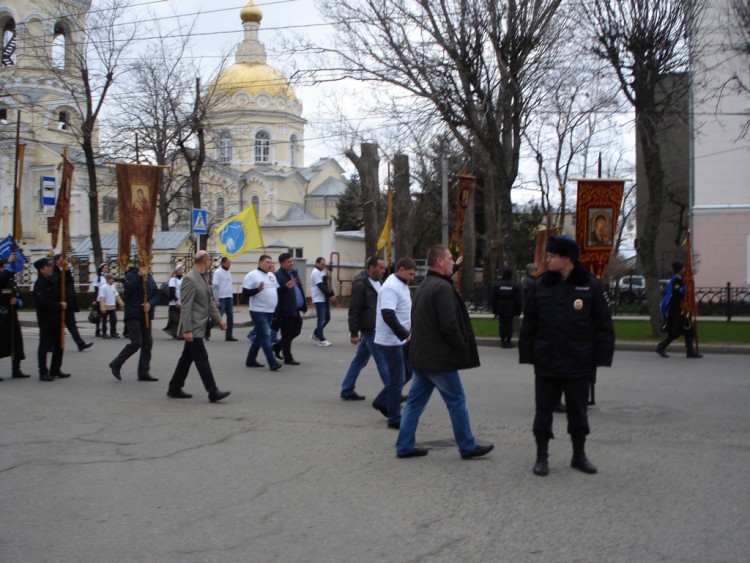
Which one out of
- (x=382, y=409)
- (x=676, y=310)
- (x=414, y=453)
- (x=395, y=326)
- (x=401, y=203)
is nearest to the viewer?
(x=414, y=453)

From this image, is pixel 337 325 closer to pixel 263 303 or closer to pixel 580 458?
pixel 263 303

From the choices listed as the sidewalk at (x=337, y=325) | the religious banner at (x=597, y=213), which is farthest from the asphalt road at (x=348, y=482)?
the sidewalk at (x=337, y=325)

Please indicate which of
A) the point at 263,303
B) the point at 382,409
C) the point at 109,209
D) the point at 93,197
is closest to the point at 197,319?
the point at 382,409

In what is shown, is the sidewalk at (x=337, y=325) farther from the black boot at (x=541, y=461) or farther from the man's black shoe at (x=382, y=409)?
the black boot at (x=541, y=461)

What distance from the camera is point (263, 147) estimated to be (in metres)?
70.6

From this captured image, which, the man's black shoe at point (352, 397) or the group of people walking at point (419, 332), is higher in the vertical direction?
the group of people walking at point (419, 332)

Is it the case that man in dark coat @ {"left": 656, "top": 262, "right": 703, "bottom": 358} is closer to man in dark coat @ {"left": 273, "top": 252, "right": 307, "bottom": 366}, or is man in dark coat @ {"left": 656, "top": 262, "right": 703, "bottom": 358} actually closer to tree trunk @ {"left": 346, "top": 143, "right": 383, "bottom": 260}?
man in dark coat @ {"left": 273, "top": 252, "right": 307, "bottom": 366}

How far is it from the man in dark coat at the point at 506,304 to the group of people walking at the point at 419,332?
5.53 metres

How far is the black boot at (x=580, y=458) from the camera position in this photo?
6531mm

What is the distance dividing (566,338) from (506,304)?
1086 centimetres

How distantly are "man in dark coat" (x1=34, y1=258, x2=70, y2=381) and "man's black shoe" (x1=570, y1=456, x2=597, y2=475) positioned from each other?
8.29 meters

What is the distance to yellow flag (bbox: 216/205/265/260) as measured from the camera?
75.6ft

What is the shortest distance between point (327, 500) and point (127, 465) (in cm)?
208

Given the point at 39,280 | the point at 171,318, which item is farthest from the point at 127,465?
the point at 171,318
